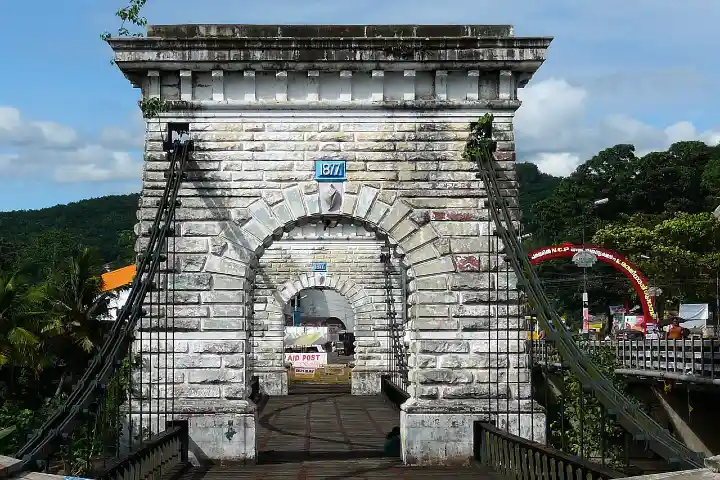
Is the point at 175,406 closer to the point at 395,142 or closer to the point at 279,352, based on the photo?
the point at 395,142

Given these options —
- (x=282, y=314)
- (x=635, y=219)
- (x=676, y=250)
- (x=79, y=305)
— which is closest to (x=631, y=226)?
(x=635, y=219)

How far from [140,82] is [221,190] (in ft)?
5.85

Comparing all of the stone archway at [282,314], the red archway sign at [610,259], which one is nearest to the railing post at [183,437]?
the stone archway at [282,314]

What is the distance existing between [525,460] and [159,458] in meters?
3.91

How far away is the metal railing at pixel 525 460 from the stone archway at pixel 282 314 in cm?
1496

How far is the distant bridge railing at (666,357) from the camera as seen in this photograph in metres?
19.1

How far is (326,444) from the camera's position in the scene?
17453mm

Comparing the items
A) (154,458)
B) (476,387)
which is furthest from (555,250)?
(154,458)

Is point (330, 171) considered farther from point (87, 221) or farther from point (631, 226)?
point (87, 221)

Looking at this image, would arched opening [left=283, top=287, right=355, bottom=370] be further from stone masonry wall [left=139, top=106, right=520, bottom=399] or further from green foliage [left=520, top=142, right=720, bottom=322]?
stone masonry wall [left=139, top=106, right=520, bottom=399]

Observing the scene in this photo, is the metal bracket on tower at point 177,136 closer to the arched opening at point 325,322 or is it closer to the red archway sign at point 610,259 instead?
the red archway sign at point 610,259

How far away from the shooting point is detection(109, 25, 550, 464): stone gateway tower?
13.8 metres

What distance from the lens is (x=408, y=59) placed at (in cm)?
1385

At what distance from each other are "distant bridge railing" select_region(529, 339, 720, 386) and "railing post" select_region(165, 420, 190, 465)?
5941 millimetres
